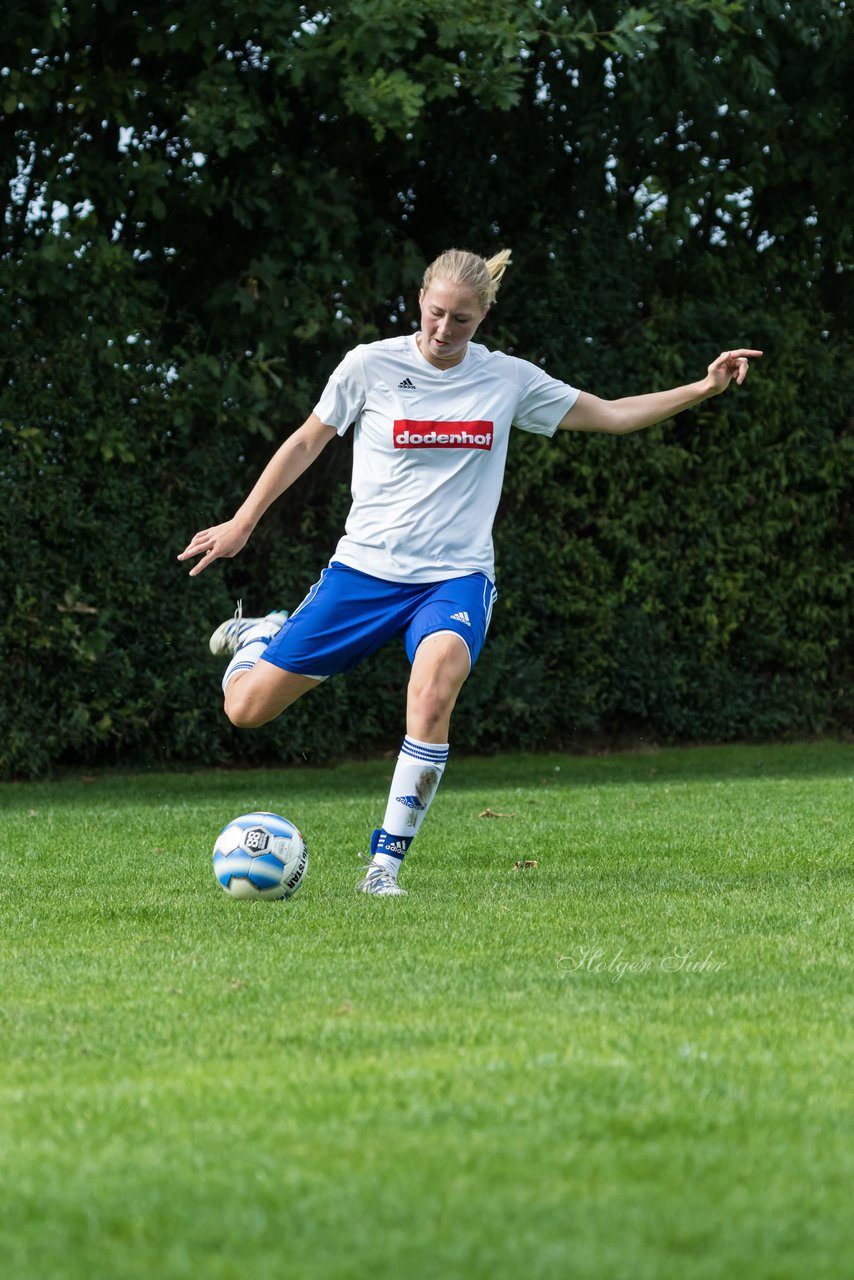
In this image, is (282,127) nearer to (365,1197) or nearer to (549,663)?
(549,663)

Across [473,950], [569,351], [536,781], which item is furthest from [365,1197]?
[569,351]

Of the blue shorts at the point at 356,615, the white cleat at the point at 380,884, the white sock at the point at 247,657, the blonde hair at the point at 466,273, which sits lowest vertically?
the white cleat at the point at 380,884

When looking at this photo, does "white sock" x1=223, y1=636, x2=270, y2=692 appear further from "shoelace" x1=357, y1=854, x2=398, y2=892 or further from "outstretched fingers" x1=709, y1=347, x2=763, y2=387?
"outstretched fingers" x1=709, y1=347, x2=763, y2=387

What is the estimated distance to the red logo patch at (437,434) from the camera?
6383 millimetres

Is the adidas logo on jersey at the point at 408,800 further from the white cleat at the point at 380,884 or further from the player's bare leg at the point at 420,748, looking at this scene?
the white cleat at the point at 380,884

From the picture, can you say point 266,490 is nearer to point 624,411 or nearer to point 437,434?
point 437,434

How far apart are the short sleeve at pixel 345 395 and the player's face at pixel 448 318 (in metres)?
0.29

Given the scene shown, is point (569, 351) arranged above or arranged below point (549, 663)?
above

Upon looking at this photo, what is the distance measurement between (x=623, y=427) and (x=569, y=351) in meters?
7.16

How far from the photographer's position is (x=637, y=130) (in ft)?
40.7

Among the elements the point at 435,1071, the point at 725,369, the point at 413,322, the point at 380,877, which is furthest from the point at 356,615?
the point at 413,322

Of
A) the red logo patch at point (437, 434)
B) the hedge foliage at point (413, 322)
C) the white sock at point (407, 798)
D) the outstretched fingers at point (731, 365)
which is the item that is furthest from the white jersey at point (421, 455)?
the hedge foliage at point (413, 322)

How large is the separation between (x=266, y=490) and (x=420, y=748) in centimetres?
123

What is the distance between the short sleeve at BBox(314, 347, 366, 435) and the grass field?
6.09 ft
